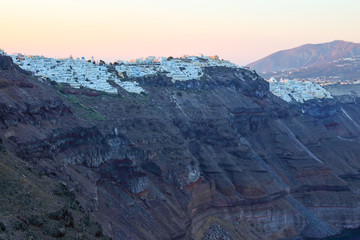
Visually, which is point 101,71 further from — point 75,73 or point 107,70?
point 75,73

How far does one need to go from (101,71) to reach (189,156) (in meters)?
30.4

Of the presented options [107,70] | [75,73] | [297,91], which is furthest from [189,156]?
[297,91]

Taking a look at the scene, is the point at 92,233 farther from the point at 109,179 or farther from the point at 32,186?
the point at 109,179

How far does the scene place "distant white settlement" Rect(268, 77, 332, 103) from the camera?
458 ft

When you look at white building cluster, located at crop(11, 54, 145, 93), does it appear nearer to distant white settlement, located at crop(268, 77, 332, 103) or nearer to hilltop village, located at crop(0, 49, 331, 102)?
hilltop village, located at crop(0, 49, 331, 102)

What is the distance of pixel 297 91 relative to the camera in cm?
14838

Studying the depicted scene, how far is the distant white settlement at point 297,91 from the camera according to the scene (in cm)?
13951

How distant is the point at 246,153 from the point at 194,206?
806 inches

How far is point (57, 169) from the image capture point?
51000mm

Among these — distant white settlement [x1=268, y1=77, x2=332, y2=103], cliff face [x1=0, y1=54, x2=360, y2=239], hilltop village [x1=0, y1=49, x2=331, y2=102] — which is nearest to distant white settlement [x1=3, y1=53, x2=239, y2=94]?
hilltop village [x1=0, y1=49, x2=331, y2=102]

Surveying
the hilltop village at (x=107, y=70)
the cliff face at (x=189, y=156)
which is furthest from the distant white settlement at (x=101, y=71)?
the cliff face at (x=189, y=156)

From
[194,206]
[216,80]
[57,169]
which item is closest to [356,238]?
[194,206]

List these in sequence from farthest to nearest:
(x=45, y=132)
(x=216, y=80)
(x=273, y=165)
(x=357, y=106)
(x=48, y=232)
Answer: (x=357, y=106)
(x=216, y=80)
(x=273, y=165)
(x=45, y=132)
(x=48, y=232)

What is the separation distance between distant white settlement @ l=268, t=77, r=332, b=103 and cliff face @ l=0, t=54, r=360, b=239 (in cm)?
1851
